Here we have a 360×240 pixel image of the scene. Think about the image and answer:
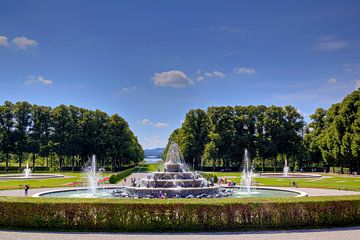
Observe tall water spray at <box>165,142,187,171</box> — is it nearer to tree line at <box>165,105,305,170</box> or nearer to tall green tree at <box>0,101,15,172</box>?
tree line at <box>165,105,305,170</box>

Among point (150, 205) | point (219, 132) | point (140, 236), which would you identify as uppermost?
point (219, 132)

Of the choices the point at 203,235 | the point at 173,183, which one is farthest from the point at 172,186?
the point at 203,235

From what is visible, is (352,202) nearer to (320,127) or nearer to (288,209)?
(288,209)

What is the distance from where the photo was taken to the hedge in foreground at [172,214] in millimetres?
16609

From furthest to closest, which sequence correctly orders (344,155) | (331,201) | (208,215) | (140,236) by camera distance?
(344,155) < (331,201) < (208,215) < (140,236)

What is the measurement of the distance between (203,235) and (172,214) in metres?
1.85

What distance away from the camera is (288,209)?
672 inches

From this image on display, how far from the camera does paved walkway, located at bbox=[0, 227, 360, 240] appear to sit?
48.8 feet

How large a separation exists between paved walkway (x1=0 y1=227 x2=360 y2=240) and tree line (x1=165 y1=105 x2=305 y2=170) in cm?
7084

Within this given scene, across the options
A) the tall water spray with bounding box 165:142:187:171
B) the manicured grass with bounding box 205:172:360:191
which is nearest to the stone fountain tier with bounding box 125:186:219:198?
the tall water spray with bounding box 165:142:187:171

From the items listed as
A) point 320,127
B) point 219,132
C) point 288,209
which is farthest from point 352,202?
point 320,127

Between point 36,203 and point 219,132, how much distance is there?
247 ft

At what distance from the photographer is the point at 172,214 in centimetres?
1662

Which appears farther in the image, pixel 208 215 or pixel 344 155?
pixel 344 155
